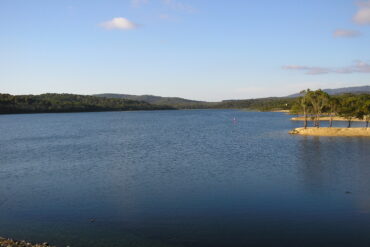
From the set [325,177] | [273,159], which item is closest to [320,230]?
[325,177]

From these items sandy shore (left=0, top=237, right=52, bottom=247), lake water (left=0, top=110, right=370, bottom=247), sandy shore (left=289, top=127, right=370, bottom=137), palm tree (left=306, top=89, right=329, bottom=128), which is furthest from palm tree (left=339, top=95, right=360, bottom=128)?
sandy shore (left=0, top=237, right=52, bottom=247)

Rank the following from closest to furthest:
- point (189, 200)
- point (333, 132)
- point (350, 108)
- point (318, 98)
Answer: point (189, 200)
point (333, 132)
point (350, 108)
point (318, 98)

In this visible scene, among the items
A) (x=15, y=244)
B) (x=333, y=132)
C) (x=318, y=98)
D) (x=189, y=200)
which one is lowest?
(x=189, y=200)

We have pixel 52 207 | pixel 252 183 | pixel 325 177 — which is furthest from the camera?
pixel 325 177

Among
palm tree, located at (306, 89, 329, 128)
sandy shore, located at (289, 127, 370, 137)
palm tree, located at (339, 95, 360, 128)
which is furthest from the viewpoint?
palm tree, located at (306, 89, 329, 128)

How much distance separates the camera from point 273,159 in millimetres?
53562

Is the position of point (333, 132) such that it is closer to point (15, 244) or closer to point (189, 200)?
point (189, 200)

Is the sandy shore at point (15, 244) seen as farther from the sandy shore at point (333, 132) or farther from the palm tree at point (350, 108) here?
the palm tree at point (350, 108)

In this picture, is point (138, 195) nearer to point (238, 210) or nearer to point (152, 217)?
point (152, 217)

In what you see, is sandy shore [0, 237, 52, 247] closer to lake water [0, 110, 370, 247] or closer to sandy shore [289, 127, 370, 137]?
lake water [0, 110, 370, 247]

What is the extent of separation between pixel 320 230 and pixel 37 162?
42535 millimetres

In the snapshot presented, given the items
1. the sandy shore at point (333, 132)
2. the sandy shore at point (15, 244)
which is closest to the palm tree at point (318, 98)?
the sandy shore at point (333, 132)

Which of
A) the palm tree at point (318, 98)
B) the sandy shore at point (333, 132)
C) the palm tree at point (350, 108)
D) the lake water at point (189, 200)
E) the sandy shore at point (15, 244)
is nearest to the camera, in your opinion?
the sandy shore at point (15, 244)

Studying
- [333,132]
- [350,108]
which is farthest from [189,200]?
[350,108]
